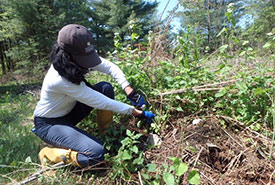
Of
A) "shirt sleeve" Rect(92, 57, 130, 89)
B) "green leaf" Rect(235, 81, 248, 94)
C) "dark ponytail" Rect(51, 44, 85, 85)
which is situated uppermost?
"dark ponytail" Rect(51, 44, 85, 85)

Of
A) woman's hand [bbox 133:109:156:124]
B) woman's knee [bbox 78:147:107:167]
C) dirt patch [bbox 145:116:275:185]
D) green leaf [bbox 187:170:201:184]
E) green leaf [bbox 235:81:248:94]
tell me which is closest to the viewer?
green leaf [bbox 187:170:201:184]

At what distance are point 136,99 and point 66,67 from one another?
0.74 m

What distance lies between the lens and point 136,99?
6.14ft

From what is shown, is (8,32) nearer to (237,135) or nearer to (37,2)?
(37,2)

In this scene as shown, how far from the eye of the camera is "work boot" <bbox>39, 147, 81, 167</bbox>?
4.93 feet

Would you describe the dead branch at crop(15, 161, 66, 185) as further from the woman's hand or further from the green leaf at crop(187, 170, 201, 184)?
the green leaf at crop(187, 170, 201, 184)

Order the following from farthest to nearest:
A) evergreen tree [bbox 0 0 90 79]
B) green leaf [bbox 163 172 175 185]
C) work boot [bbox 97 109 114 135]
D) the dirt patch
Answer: evergreen tree [bbox 0 0 90 79]
work boot [bbox 97 109 114 135]
the dirt patch
green leaf [bbox 163 172 175 185]

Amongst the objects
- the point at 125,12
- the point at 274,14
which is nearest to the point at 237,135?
the point at 274,14

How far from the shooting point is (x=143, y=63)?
1979 mm

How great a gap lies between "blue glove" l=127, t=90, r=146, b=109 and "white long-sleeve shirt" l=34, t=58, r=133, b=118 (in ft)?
0.91

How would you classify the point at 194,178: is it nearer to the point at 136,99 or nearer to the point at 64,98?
the point at 136,99

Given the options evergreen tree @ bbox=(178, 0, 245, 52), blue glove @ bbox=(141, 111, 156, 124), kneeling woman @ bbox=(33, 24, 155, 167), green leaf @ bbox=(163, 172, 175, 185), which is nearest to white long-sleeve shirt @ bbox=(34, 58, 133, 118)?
kneeling woman @ bbox=(33, 24, 155, 167)

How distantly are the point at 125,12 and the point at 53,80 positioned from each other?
13408mm

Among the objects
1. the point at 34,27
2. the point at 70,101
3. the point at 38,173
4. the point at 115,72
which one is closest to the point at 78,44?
the point at 70,101
